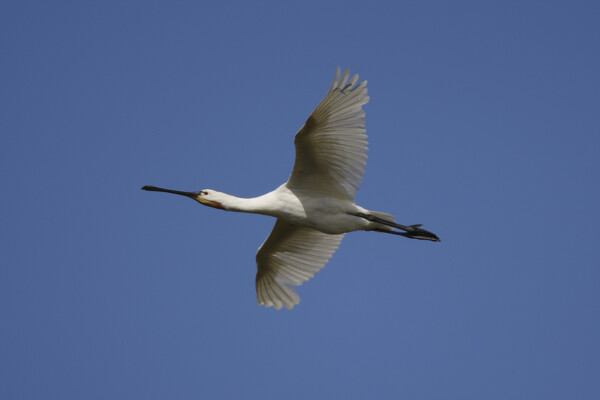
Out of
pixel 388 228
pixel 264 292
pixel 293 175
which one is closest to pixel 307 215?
pixel 293 175

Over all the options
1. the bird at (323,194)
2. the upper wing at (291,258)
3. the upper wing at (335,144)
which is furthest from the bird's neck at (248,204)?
the upper wing at (291,258)

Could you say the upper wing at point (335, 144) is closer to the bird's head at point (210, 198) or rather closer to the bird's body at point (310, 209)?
the bird's body at point (310, 209)

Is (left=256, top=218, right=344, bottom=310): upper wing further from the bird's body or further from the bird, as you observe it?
the bird's body

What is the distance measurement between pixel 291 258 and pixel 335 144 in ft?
9.83

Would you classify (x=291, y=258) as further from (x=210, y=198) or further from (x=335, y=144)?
(x=335, y=144)

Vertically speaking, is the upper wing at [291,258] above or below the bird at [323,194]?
below

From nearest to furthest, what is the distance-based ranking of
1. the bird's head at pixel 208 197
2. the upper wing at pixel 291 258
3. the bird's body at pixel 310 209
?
1. the bird's body at pixel 310 209
2. the bird's head at pixel 208 197
3. the upper wing at pixel 291 258

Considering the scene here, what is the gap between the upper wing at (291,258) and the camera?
555 inches

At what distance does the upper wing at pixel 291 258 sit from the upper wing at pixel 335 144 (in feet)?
5.77

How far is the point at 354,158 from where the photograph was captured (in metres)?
12.1

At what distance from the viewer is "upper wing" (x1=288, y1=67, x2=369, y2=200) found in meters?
11.6

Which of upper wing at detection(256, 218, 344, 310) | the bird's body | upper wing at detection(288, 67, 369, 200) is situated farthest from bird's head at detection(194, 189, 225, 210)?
upper wing at detection(256, 218, 344, 310)

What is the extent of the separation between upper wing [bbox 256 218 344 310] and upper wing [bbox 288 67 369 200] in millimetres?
1758

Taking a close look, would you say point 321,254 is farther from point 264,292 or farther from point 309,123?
point 309,123
